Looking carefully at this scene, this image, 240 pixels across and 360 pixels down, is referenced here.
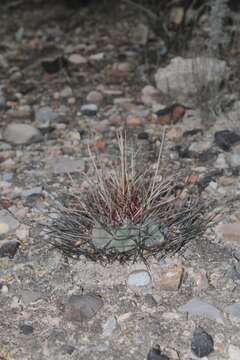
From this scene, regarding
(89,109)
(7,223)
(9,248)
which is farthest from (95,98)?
(9,248)

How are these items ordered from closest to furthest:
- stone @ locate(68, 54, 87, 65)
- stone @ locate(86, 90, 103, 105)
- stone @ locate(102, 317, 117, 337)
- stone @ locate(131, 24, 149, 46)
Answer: stone @ locate(102, 317, 117, 337) → stone @ locate(86, 90, 103, 105) → stone @ locate(68, 54, 87, 65) → stone @ locate(131, 24, 149, 46)

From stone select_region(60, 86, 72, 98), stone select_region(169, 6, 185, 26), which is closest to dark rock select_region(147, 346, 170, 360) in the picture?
stone select_region(60, 86, 72, 98)

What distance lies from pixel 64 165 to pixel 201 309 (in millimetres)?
1058

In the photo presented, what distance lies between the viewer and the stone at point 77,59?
12.9 ft

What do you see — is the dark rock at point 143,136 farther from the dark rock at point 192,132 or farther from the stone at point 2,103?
the stone at point 2,103

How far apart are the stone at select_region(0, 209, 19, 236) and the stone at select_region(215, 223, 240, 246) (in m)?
0.76

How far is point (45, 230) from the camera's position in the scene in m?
2.60

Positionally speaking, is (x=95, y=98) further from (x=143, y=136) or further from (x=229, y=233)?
(x=229, y=233)

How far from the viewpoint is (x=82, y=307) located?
224 centimetres

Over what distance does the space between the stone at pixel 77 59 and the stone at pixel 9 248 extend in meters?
1.63

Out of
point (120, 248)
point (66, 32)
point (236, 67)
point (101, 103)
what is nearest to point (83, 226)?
point (120, 248)

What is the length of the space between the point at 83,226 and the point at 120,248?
160 mm

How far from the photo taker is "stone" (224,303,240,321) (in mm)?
2195

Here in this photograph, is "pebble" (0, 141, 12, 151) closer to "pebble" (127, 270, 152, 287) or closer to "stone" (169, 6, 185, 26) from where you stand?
"pebble" (127, 270, 152, 287)
